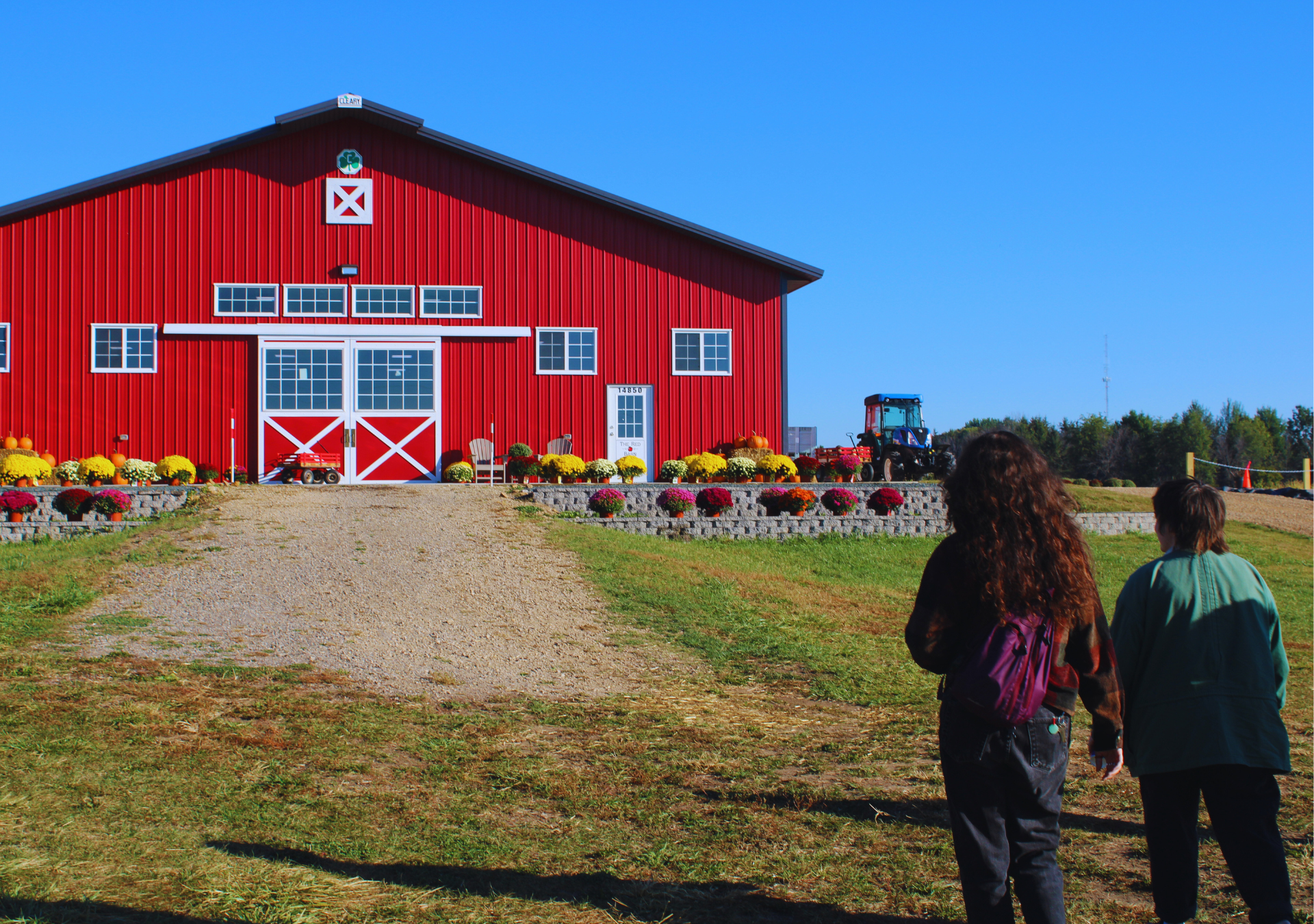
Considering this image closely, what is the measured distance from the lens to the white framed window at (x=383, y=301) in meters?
21.6

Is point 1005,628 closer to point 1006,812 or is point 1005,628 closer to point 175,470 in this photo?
point 1006,812

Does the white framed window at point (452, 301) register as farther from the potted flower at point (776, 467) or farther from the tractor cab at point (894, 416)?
the tractor cab at point (894, 416)

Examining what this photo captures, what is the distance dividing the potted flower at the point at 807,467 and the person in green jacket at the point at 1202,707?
17.6 meters

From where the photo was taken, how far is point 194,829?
432cm

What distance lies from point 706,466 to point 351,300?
8.76 metres

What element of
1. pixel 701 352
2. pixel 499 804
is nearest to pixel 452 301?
pixel 701 352

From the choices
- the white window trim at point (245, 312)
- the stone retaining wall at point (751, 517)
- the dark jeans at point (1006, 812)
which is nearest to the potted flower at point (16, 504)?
the white window trim at point (245, 312)

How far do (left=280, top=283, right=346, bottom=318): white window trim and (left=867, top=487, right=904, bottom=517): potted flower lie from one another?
12.2 meters

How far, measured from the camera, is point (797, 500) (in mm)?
18844

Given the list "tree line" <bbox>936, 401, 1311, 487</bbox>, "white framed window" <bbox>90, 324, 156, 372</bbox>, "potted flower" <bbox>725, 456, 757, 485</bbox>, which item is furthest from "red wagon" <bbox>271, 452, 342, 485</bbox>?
"tree line" <bbox>936, 401, 1311, 487</bbox>

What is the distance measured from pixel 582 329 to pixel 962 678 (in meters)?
19.9

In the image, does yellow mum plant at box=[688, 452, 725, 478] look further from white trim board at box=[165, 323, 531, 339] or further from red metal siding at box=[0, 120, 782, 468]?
white trim board at box=[165, 323, 531, 339]

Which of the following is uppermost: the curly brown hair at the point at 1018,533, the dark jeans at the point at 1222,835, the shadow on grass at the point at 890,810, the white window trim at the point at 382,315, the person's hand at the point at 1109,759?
the white window trim at the point at 382,315

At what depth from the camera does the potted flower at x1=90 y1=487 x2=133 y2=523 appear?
55.0 ft
